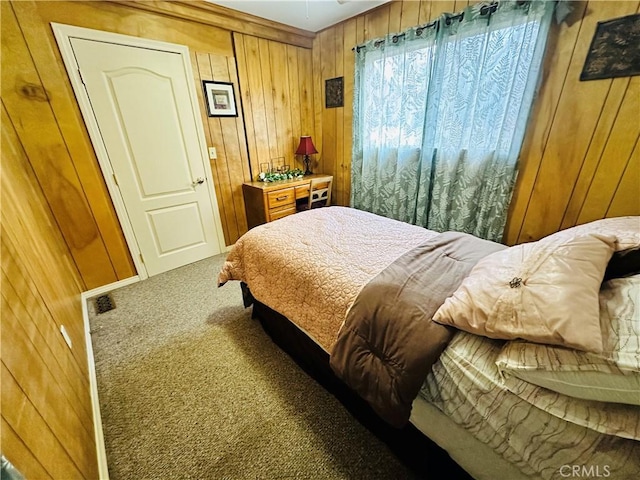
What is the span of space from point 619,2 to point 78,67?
3.60 metres

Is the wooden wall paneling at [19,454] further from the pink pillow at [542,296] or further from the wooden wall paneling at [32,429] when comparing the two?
the pink pillow at [542,296]

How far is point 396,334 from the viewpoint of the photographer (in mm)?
964

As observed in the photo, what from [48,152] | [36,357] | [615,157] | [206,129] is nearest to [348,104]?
[206,129]

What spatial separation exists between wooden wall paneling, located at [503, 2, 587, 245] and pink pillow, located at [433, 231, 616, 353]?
141 centimetres

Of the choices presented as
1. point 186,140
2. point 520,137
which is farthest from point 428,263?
point 186,140

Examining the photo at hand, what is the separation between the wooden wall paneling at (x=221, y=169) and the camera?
2.58 metres

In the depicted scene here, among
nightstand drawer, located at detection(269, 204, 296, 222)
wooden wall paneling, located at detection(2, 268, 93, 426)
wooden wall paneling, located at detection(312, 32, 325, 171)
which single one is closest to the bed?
wooden wall paneling, located at detection(2, 268, 93, 426)

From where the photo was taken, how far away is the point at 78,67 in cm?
198

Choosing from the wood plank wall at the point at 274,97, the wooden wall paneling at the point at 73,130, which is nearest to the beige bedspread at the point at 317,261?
the wooden wall paneling at the point at 73,130

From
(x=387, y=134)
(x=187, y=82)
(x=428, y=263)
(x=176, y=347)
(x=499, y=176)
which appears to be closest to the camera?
(x=428, y=263)

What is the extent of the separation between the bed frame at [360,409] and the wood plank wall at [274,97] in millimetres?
2142

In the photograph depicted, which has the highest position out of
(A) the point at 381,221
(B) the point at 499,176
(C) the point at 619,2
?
(C) the point at 619,2

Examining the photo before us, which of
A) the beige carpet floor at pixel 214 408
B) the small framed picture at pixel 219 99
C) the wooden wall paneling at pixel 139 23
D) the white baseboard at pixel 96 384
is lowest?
the beige carpet floor at pixel 214 408

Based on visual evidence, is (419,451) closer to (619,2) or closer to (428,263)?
(428,263)
